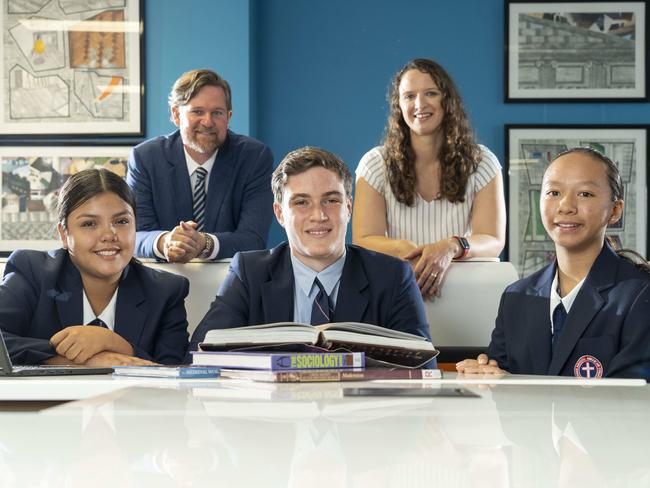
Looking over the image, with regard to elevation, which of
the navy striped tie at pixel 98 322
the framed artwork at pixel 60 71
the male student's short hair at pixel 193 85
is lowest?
the navy striped tie at pixel 98 322

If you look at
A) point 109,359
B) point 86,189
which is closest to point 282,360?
point 109,359

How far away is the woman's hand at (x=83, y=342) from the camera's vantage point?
2.05 m

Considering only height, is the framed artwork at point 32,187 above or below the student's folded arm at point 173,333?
above

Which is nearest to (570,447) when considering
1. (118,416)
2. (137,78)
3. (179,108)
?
(118,416)

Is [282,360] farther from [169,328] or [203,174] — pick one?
[203,174]

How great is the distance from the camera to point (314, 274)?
2.33 m

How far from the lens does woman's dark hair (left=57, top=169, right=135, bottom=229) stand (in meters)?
2.48

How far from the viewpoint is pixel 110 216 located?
8.14ft

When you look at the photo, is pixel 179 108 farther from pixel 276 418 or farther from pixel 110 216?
pixel 276 418

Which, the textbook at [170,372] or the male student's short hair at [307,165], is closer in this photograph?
the textbook at [170,372]

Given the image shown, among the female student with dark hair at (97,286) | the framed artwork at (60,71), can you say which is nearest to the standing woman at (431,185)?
the female student with dark hair at (97,286)

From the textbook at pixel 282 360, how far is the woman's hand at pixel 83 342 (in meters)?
0.60

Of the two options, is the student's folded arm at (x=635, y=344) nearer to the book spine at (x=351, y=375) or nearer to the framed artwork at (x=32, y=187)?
the book spine at (x=351, y=375)

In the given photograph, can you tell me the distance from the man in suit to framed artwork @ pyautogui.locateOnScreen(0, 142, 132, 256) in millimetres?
1696
